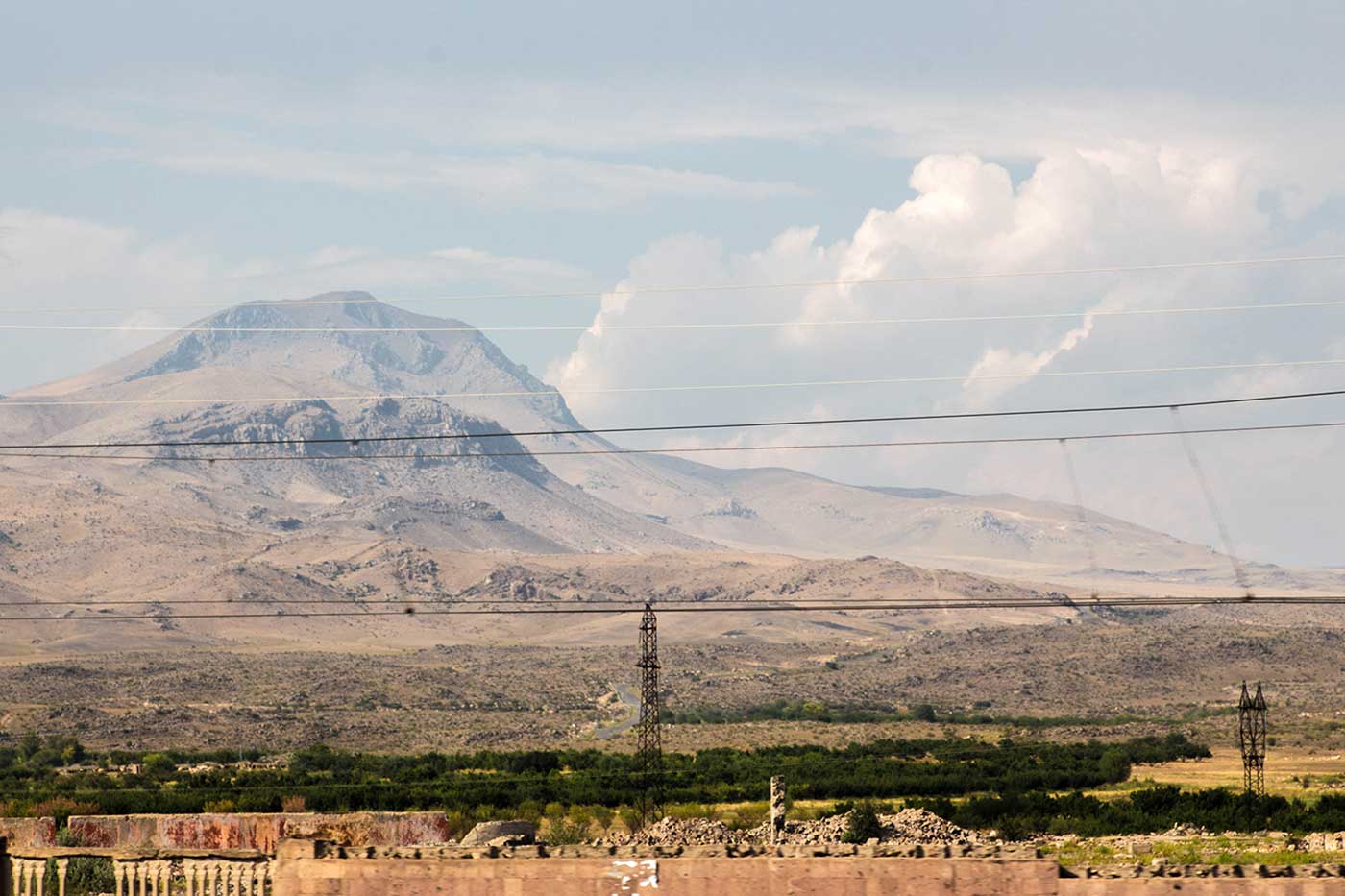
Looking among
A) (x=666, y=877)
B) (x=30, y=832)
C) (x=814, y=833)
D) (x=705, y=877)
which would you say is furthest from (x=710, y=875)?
(x=30, y=832)

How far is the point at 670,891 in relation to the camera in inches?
1289

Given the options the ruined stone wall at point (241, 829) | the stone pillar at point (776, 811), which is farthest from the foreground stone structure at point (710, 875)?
the stone pillar at point (776, 811)

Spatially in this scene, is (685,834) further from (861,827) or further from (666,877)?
(666,877)

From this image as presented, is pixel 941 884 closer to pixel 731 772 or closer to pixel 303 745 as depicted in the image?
pixel 731 772

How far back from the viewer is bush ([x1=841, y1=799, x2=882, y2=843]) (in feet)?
194

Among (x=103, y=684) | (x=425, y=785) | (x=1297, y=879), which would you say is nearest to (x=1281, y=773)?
(x=425, y=785)

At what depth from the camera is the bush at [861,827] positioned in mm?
59281

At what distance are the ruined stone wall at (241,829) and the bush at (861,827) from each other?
43.0 feet

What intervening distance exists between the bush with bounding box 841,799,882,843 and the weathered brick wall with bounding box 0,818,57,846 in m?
25.4

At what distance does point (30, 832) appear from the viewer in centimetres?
5862

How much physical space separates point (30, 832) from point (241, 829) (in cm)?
713

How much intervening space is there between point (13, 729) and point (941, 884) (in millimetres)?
138210

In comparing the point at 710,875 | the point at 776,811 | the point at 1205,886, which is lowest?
the point at 1205,886

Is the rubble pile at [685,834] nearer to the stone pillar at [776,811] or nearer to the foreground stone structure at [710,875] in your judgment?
the stone pillar at [776,811]
